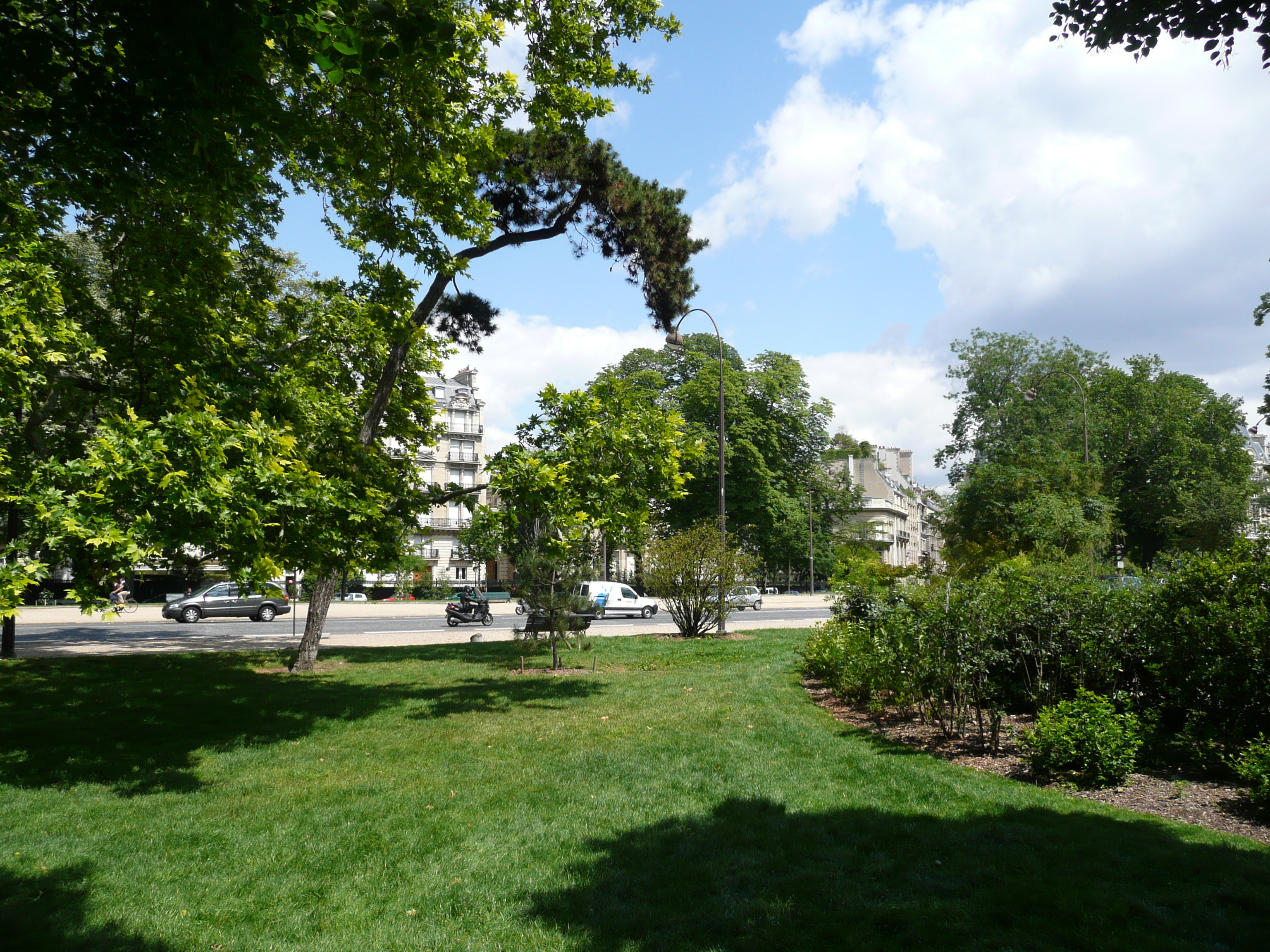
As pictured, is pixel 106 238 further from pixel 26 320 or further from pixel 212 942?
pixel 212 942

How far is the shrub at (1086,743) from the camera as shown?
20.5 ft

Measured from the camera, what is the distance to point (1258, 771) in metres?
5.45

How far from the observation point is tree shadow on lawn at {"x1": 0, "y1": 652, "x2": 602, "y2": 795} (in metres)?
7.40

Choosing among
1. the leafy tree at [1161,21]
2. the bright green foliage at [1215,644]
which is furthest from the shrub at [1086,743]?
the leafy tree at [1161,21]

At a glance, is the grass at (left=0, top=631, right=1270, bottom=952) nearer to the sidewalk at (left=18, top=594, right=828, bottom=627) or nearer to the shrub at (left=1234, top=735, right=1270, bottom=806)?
the shrub at (left=1234, top=735, right=1270, bottom=806)

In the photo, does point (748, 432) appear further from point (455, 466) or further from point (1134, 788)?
point (455, 466)

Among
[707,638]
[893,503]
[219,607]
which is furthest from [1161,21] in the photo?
[893,503]

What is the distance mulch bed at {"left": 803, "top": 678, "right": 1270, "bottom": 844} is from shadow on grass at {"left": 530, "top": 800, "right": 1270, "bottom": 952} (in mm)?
498

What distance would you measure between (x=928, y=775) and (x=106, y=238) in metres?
12.9

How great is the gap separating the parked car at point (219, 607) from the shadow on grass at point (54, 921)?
25.1 meters

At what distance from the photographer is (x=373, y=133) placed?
9.69 meters

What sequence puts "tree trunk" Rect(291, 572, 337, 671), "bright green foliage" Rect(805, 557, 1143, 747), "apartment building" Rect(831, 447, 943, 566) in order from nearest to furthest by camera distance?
"bright green foliage" Rect(805, 557, 1143, 747) < "tree trunk" Rect(291, 572, 337, 671) < "apartment building" Rect(831, 447, 943, 566)

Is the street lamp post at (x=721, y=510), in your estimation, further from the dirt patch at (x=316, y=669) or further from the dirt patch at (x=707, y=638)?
the dirt patch at (x=316, y=669)

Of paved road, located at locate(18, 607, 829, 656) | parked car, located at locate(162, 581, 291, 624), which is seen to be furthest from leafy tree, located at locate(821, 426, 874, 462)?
parked car, located at locate(162, 581, 291, 624)
